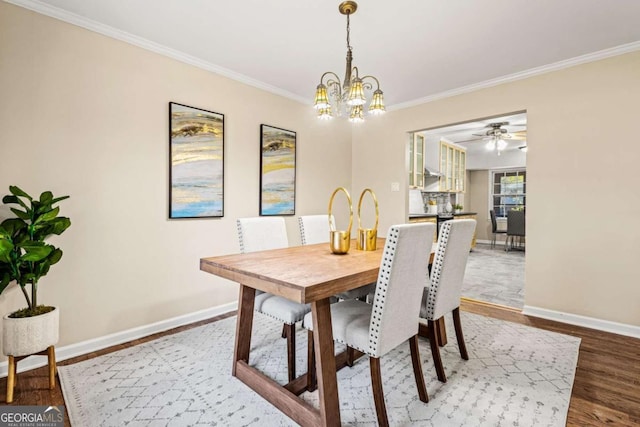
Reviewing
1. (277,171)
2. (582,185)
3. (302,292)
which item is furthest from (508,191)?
(302,292)

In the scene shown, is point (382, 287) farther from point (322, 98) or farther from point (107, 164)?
point (107, 164)

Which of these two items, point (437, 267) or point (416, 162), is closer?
point (437, 267)

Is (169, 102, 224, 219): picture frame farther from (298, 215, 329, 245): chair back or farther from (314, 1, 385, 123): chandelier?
(314, 1, 385, 123): chandelier

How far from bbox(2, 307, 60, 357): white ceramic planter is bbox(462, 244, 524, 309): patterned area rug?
391 cm

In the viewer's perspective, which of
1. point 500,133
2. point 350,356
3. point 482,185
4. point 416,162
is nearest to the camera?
point 350,356

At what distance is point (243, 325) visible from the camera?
6.56 ft

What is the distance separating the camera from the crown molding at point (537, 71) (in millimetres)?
2617

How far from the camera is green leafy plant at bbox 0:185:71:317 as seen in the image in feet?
5.67

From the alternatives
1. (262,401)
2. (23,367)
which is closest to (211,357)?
(262,401)

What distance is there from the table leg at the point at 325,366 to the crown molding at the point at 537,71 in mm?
3121

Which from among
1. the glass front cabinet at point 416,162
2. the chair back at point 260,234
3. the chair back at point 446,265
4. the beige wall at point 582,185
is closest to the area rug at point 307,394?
the chair back at point 446,265

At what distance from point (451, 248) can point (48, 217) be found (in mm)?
2424

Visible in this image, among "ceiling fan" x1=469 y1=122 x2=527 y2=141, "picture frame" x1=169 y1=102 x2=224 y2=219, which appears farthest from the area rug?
"ceiling fan" x1=469 y1=122 x2=527 y2=141

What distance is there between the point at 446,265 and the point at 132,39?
2.88 meters
